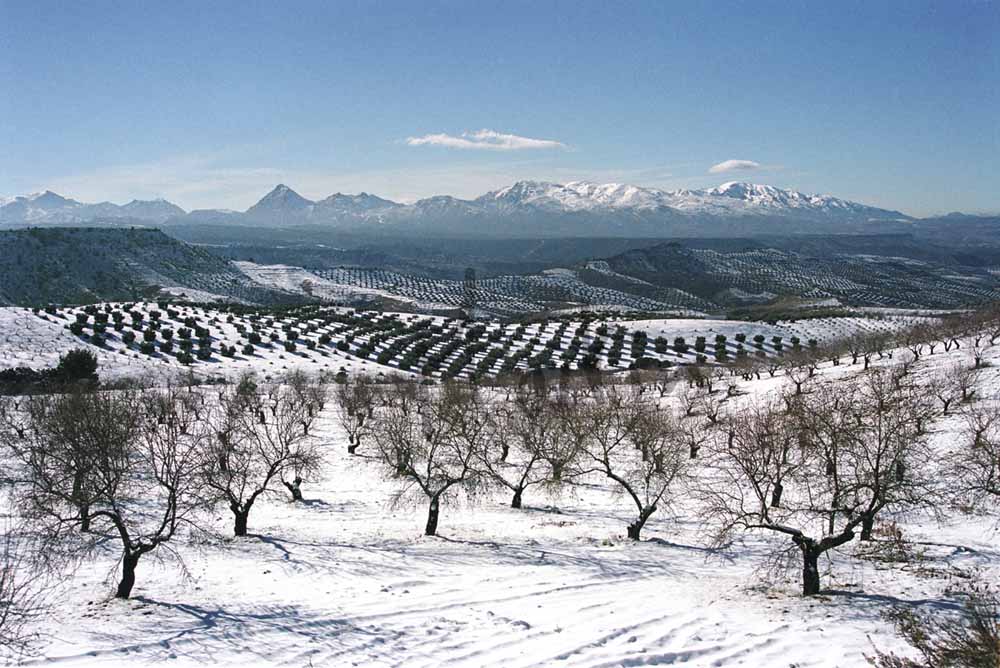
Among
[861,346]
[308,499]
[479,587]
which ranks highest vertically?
[861,346]

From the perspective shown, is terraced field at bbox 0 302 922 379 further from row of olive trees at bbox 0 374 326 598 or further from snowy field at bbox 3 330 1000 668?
snowy field at bbox 3 330 1000 668

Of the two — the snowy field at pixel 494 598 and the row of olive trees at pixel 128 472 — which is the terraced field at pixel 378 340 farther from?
the snowy field at pixel 494 598

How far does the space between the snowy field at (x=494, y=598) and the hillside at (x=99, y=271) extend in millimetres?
144456

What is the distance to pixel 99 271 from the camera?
550 ft

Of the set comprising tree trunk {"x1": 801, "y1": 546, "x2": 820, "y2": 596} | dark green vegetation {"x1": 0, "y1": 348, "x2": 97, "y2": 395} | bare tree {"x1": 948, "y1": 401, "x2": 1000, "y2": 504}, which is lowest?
dark green vegetation {"x1": 0, "y1": 348, "x2": 97, "y2": 395}

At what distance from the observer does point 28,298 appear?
143 metres

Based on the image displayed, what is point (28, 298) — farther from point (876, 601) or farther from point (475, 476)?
point (876, 601)

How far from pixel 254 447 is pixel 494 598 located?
73.6 feet

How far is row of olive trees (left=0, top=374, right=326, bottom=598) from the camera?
17312mm

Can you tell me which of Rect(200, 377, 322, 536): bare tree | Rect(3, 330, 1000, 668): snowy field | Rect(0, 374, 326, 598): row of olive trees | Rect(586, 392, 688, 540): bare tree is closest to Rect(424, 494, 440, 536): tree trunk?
Rect(3, 330, 1000, 668): snowy field

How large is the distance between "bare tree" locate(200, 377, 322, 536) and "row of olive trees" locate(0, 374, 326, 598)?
0.36ft

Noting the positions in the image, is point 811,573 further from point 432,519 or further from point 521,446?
point 521,446

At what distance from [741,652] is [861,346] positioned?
55924mm

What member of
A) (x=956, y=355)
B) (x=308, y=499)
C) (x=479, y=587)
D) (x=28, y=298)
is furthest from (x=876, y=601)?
(x=28, y=298)
